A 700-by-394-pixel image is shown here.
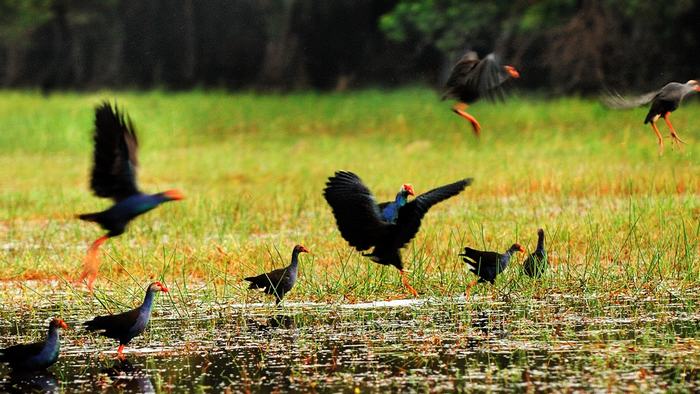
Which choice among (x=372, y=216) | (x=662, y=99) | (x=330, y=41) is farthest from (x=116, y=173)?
(x=330, y=41)

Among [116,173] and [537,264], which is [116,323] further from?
[537,264]

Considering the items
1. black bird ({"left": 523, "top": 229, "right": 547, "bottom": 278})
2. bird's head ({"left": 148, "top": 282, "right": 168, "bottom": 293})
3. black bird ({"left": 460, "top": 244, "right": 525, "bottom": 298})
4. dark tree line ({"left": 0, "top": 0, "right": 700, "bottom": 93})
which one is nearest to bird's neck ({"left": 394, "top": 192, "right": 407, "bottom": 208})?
black bird ({"left": 460, "top": 244, "right": 525, "bottom": 298})

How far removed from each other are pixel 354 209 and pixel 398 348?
135 centimetres

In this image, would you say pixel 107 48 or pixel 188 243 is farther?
pixel 107 48

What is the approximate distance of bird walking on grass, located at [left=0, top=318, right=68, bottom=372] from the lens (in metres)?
6.57

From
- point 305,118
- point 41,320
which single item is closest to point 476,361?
point 41,320

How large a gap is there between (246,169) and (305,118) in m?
8.13

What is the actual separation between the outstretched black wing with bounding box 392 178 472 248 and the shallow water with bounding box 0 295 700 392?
1.40 ft

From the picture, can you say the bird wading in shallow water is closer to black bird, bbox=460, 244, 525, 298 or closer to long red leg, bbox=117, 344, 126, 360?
long red leg, bbox=117, 344, 126, 360

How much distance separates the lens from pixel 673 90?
8.69 meters

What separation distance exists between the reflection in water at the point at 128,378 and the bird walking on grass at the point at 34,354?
0.26 meters

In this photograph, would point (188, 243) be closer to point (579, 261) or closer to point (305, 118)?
point (579, 261)

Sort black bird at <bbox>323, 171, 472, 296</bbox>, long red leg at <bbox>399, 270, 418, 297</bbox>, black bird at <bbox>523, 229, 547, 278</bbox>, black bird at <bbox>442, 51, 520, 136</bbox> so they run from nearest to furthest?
1. black bird at <bbox>323, 171, 472, 296</bbox>
2. long red leg at <bbox>399, 270, 418, 297</bbox>
3. black bird at <bbox>523, 229, 547, 278</bbox>
4. black bird at <bbox>442, 51, 520, 136</bbox>

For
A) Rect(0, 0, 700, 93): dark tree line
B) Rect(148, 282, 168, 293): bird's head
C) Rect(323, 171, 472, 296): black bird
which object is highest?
Rect(0, 0, 700, 93): dark tree line
